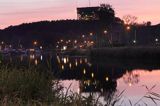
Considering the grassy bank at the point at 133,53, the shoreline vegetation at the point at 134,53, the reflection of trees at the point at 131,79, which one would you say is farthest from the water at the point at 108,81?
the grassy bank at the point at 133,53

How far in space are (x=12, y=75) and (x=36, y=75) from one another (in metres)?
0.86

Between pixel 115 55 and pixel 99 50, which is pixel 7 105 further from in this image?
pixel 99 50

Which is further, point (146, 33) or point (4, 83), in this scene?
point (146, 33)

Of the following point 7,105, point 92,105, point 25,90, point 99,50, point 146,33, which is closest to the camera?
point 7,105

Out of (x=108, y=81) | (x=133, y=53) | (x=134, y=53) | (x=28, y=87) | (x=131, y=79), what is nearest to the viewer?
(x=28, y=87)

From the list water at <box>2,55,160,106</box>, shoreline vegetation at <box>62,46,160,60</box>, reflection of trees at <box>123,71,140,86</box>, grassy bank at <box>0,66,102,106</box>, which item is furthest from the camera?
shoreline vegetation at <box>62,46,160,60</box>

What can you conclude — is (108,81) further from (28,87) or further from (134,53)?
(134,53)

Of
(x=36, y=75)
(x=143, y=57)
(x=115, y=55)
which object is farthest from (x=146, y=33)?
(x=36, y=75)

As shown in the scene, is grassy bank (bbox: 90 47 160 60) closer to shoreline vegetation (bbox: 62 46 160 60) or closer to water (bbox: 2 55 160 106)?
shoreline vegetation (bbox: 62 46 160 60)

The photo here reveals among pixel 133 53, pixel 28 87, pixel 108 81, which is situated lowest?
pixel 133 53

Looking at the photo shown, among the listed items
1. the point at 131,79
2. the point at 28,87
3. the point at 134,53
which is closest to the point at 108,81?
the point at 131,79

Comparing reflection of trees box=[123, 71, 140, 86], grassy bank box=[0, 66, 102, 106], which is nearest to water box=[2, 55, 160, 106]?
reflection of trees box=[123, 71, 140, 86]

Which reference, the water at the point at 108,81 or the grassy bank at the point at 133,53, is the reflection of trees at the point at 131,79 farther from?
the grassy bank at the point at 133,53

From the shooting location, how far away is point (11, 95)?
14484mm
